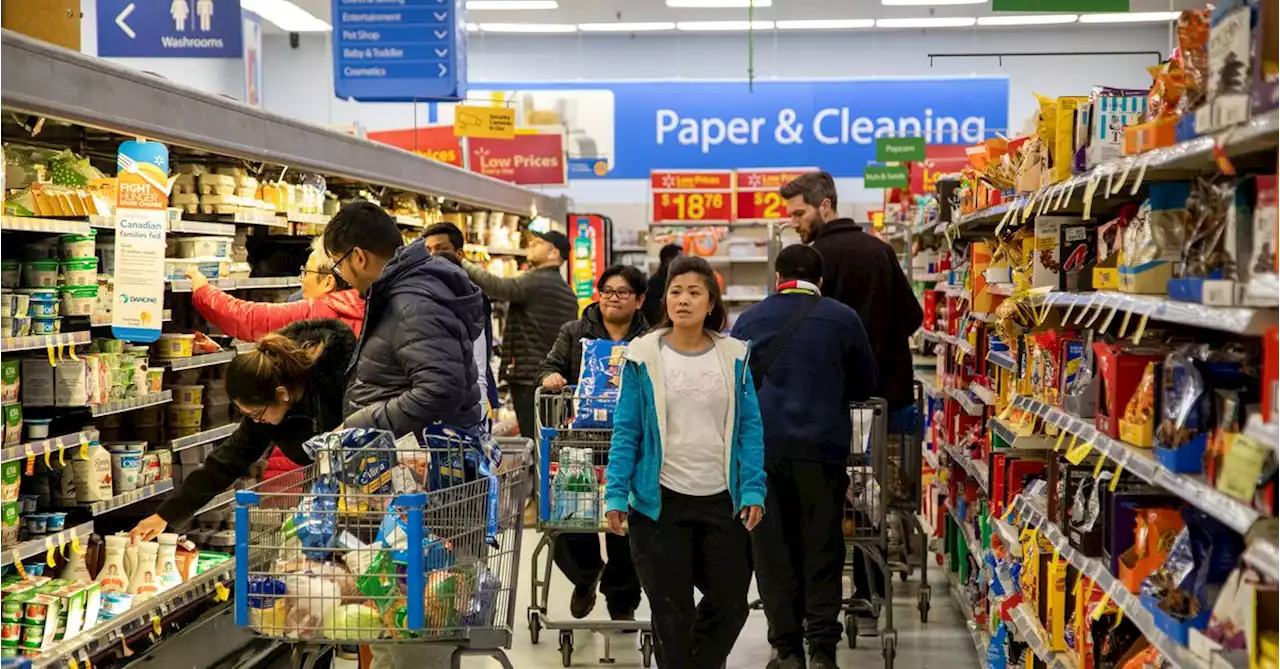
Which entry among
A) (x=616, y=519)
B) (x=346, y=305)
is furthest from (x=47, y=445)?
(x=616, y=519)

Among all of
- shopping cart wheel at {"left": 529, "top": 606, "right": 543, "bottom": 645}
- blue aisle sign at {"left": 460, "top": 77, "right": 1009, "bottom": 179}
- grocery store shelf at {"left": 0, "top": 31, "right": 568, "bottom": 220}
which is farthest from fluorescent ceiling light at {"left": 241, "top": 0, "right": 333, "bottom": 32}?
shopping cart wheel at {"left": 529, "top": 606, "right": 543, "bottom": 645}

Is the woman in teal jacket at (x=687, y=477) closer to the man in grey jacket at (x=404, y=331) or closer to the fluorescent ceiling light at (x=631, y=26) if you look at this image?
the man in grey jacket at (x=404, y=331)

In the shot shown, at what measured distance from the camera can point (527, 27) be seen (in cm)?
1942

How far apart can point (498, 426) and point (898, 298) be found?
4.05 metres

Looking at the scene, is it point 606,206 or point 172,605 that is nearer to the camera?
point 172,605

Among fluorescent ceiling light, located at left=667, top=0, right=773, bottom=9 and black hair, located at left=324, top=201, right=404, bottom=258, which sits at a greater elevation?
fluorescent ceiling light, located at left=667, top=0, right=773, bottom=9

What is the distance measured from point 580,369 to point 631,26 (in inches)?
561

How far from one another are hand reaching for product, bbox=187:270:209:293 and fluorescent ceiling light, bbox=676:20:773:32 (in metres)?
14.3

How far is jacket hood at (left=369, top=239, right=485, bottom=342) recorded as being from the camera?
3908 mm

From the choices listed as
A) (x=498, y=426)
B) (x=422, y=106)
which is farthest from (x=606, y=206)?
(x=498, y=426)

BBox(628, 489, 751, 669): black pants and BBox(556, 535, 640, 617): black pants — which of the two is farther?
BBox(556, 535, 640, 617): black pants

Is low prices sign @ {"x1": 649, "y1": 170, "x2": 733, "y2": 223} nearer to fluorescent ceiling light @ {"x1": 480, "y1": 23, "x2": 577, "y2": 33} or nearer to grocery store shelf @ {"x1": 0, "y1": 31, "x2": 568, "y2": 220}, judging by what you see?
fluorescent ceiling light @ {"x1": 480, "y1": 23, "x2": 577, "y2": 33}

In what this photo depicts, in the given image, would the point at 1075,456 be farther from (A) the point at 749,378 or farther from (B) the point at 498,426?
(B) the point at 498,426

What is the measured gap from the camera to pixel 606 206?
18.2 metres
